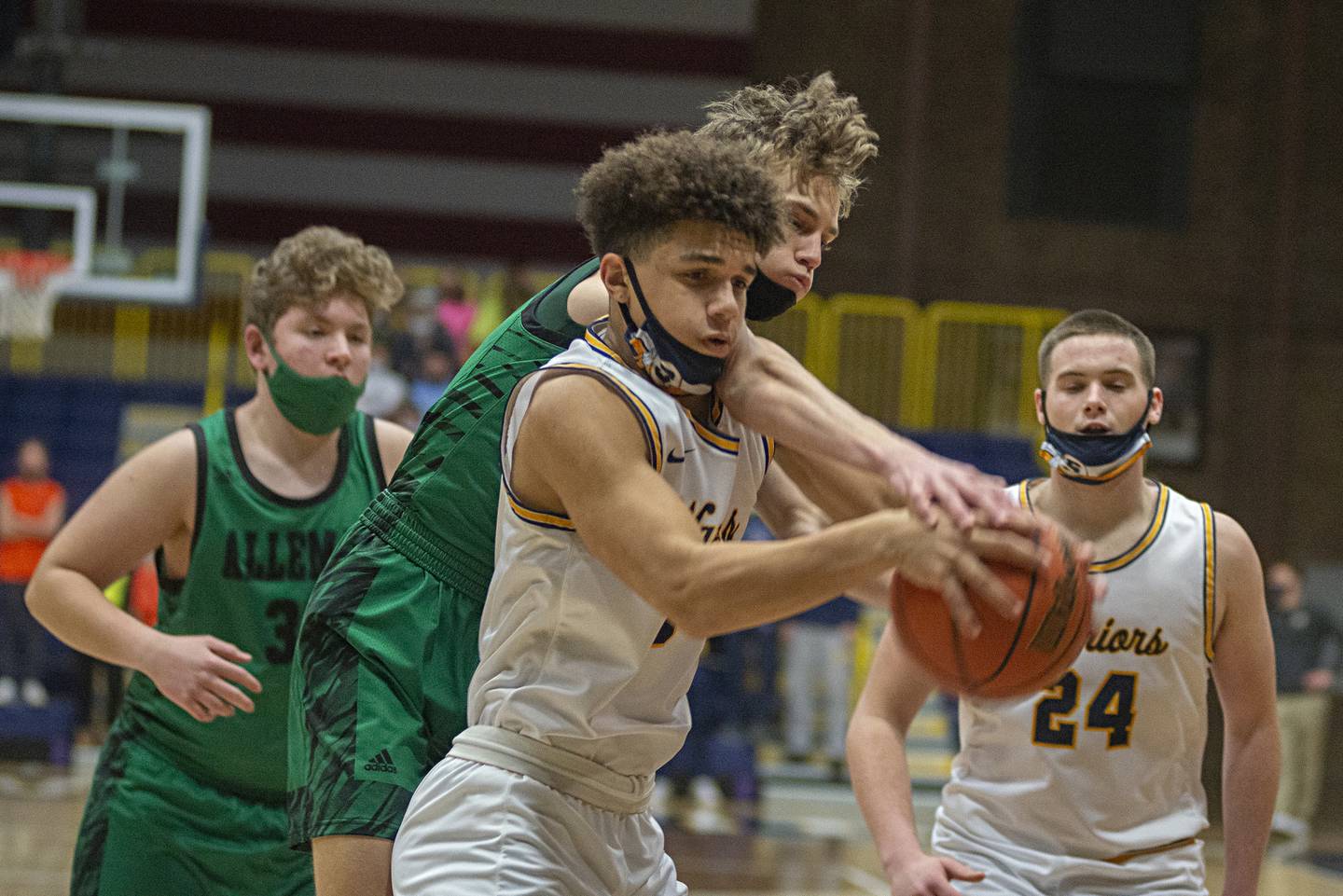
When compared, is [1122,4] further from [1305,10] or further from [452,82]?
[452,82]

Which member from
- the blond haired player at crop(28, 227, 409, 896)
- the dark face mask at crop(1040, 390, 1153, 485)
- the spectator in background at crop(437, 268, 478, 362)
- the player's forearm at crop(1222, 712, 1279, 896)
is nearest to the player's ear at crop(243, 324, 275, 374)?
the blond haired player at crop(28, 227, 409, 896)

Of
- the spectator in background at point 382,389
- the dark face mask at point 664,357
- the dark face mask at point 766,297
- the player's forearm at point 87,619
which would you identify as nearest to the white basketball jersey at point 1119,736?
the dark face mask at point 766,297

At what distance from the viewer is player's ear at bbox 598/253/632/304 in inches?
97.9

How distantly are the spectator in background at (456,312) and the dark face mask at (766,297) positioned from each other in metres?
10.5

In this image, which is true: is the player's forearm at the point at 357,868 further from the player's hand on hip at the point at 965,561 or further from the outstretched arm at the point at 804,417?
the player's hand on hip at the point at 965,561

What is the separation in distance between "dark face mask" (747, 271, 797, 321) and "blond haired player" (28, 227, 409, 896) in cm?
131


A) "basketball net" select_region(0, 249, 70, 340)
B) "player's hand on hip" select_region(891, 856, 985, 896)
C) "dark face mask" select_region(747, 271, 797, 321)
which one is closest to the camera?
"dark face mask" select_region(747, 271, 797, 321)

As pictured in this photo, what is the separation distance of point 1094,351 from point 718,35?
14.6 meters

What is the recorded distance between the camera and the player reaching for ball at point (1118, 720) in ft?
11.2

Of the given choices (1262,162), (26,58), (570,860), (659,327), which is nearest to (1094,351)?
(659,327)

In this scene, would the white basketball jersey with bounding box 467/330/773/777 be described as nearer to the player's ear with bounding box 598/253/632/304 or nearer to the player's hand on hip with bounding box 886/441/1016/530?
the player's ear with bounding box 598/253/632/304

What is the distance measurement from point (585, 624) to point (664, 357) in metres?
0.42

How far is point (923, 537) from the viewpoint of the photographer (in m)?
2.05

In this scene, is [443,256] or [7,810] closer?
[7,810]
